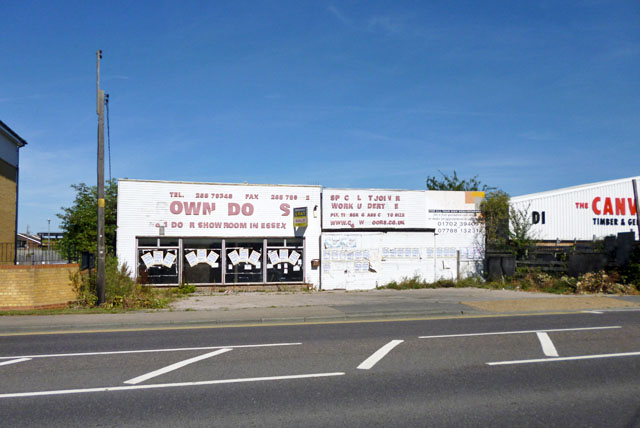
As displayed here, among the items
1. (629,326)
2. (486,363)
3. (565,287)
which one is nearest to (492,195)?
(565,287)

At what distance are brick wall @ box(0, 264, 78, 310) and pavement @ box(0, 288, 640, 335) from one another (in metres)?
1.28

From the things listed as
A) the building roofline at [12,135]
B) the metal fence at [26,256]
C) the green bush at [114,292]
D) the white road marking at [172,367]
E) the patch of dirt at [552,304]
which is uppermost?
the building roofline at [12,135]

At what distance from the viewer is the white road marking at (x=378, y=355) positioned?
8.28 metres

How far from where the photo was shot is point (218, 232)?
2223 cm

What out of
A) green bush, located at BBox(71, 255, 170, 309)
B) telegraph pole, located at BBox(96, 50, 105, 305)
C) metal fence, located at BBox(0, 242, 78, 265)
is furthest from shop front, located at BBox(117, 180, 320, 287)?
telegraph pole, located at BBox(96, 50, 105, 305)

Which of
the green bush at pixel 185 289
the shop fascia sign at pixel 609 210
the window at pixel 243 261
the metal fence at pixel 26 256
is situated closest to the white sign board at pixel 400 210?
the window at pixel 243 261

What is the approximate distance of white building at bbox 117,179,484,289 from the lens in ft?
71.2

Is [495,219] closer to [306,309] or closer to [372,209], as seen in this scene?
[372,209]

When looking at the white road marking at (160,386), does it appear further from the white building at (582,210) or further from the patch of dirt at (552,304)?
the white building at (582,210)

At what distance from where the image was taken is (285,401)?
6387 mm

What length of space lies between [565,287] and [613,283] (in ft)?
5.61

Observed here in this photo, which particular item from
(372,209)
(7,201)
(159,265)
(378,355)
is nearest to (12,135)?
(7,201)

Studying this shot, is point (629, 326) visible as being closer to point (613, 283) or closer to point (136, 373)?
point (613, 283)

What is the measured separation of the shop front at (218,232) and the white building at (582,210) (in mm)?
10521
